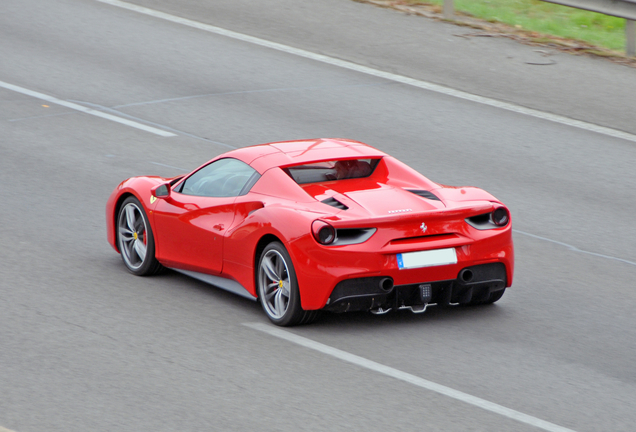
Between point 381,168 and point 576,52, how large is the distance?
908cm

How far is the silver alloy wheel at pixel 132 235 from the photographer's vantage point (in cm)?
842

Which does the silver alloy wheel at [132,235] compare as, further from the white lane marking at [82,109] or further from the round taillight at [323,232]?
the white lane marking at [82,109]

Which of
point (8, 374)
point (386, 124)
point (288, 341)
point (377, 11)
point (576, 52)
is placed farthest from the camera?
point (377, 11)

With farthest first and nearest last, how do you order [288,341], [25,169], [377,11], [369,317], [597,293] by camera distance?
[377,11], [25,169], [597,293], [369,317], [288,341]

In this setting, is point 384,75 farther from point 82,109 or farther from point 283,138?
point 82,109

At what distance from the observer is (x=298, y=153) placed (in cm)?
764

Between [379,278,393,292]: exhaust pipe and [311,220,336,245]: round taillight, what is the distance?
1.43ft

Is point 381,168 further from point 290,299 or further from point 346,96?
point 346,96

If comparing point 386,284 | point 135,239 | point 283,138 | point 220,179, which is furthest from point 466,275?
point 283,138

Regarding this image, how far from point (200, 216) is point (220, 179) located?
331mm

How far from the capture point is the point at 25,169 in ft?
37.0

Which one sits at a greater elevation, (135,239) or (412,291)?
(412,291)

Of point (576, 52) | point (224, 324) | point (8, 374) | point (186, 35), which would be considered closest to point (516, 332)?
point (224, 324)

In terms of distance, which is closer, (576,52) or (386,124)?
(386,124)
